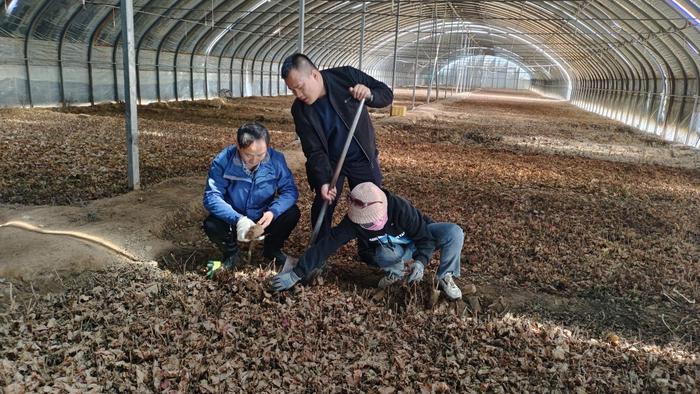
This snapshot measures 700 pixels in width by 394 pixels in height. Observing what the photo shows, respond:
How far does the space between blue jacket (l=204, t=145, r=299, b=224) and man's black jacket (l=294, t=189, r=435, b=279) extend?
0.52 meters

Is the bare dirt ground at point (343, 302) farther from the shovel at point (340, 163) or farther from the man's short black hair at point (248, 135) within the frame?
the man's short black hair at point (248, 135)

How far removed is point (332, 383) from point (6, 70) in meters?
16.1

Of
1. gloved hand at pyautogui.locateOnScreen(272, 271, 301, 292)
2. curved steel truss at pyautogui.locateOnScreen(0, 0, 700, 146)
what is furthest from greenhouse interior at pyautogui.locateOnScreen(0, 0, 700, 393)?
curved steel truss at pyautogui.locateOnScreen(0, 0, 700, 146)

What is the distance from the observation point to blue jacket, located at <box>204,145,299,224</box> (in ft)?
12.5

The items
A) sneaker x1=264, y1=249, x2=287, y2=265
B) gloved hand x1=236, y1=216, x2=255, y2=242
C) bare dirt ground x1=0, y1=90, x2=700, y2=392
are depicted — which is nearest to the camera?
bare dirt ground x1=0, y1=90, x2=700, y2=392

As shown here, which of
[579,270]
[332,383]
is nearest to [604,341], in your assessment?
[579,270]

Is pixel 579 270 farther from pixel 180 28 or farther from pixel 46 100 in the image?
pixel 180 28

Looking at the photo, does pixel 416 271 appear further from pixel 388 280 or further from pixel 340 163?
pixel 340 163

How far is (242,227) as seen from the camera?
3.57 meters

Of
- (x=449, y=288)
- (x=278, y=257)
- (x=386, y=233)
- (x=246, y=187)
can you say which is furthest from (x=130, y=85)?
Answer: (x=449, y=288)

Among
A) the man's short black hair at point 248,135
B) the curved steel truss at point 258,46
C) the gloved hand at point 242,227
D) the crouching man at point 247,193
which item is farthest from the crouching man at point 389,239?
the curved steel truss at point 258,46

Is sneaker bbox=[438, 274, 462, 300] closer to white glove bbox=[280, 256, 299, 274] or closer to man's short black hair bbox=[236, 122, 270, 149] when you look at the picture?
white glove bbox=[280, 256, 299, 274]

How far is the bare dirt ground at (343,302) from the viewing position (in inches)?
109

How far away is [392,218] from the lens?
12.1ft
